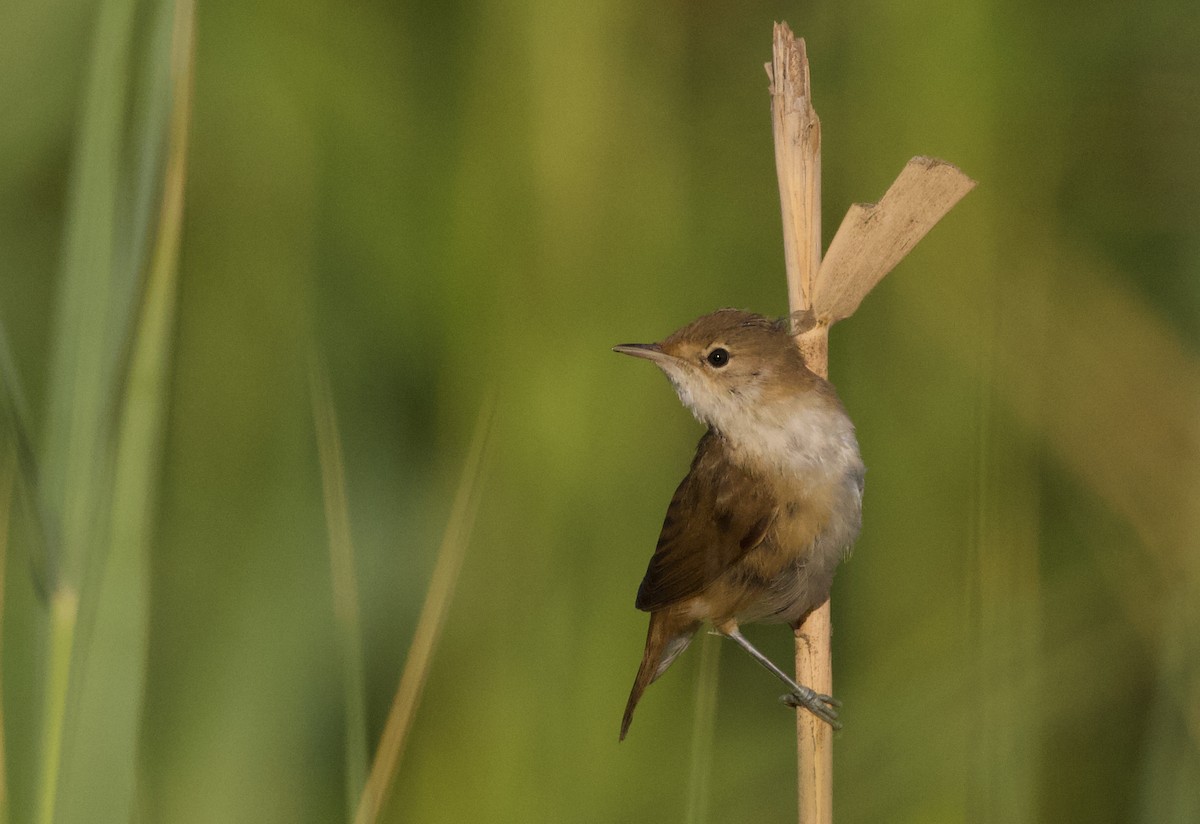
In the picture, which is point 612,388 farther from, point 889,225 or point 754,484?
point 889,225

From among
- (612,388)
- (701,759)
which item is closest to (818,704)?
(701,759)

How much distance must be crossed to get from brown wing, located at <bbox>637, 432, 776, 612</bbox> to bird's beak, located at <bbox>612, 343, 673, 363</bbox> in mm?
211

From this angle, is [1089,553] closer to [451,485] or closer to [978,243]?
[978,243]

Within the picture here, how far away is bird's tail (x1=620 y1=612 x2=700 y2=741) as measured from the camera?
6.54 feet

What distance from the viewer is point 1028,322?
2572mm

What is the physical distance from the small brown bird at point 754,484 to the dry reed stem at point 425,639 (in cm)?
44

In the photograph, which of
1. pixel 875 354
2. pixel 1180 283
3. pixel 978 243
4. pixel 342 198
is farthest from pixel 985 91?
pixel 342 198

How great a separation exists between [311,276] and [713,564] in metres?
0.84

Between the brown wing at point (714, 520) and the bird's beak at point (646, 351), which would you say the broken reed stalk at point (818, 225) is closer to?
the bird's beak at point (646, 351)

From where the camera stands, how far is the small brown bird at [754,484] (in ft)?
6.59

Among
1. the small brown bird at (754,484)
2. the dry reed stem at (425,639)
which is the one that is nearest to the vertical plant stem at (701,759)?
the dry reed stem at (425,639)

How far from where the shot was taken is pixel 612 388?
2.22 m

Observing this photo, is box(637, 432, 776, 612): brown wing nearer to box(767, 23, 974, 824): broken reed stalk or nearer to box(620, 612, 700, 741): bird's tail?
box(620, 612, 700, 741): bird's tail

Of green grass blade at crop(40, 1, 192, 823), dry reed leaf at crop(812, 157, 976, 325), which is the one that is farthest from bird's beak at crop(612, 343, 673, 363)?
green grass blade at crop(40, 1, 192, 823)
